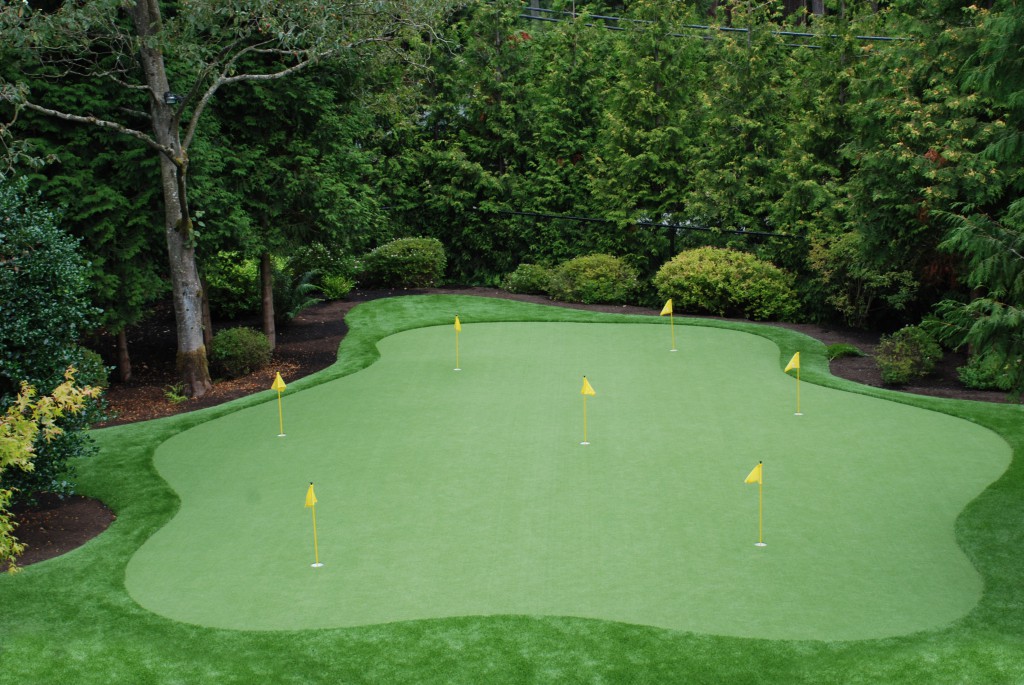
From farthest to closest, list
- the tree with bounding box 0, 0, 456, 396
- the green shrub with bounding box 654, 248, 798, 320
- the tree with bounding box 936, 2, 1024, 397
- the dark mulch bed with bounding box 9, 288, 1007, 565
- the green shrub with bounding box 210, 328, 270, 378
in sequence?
the green shrub with bounding box 654, 248, 798, 320 < the green shrub with bounding box 210, 328, 270, 378 < the tree with bounding box 0, 0, 456, 396 < the dark mulch bed with bounding box 9, 288, 1007, 565 < the tree with bounding box 936, 2, 1024, 397

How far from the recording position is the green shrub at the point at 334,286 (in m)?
20.8

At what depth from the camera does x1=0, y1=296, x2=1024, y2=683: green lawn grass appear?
6.93 metres

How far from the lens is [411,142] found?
894 inches

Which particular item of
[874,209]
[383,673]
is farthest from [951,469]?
[383,673]

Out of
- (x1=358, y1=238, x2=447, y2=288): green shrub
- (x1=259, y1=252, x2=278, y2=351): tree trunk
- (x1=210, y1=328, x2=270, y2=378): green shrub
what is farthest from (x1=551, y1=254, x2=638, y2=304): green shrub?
(x1=210, y1=328, x2=270, y2=378): green shrub

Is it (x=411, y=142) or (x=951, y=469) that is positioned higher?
(x=411, y=142)

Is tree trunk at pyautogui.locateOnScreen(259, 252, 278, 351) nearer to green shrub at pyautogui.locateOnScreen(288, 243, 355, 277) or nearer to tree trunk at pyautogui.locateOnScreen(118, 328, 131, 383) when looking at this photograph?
green shrub at pyautogui.locateOnScreen(288, 243, 355, 277)

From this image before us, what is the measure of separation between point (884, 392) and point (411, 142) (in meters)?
12.6

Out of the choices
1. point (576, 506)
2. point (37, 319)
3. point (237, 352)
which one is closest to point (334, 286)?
point (237, 352)

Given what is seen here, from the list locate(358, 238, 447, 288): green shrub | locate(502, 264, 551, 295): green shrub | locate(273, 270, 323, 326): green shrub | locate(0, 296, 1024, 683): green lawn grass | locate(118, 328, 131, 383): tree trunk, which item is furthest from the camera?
locate(358, 238, 447, 288): green shrub

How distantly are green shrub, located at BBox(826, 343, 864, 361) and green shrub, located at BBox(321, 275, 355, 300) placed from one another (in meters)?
9.50

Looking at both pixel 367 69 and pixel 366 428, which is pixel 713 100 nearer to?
pixel 367 69

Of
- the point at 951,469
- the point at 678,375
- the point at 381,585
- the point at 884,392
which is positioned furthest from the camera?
the point at 678,375

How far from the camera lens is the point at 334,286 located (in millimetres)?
20859
